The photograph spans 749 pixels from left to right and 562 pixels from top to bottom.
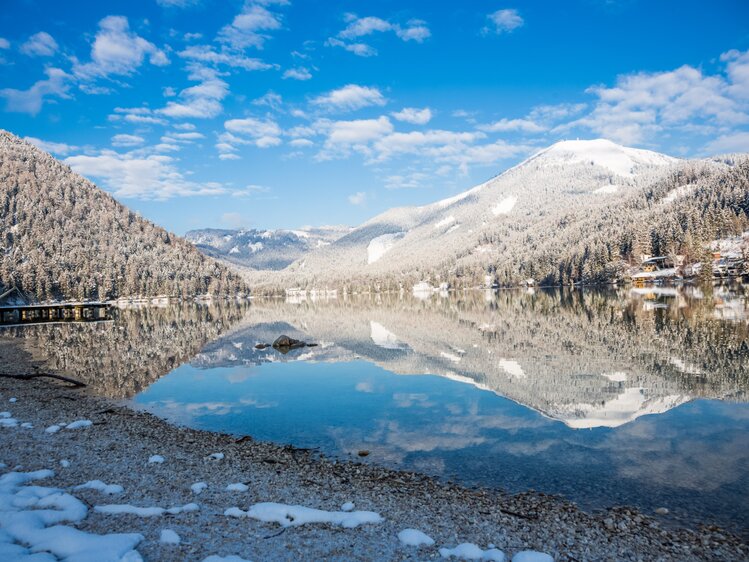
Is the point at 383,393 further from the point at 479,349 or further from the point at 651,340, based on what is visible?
the point at 651,340

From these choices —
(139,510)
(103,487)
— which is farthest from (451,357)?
(139,510)

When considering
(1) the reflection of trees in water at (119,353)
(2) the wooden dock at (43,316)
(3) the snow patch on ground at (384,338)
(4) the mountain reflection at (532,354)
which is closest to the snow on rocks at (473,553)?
(4) the mountain reflection at (532,354)

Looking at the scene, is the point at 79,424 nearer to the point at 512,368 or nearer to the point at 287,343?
the point at 512,368

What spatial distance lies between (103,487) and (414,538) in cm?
834

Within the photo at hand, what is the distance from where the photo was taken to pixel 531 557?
30.2 feet

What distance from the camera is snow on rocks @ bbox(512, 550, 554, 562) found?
359 inches

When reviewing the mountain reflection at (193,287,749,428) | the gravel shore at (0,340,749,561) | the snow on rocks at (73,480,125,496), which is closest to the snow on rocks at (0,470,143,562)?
the gravel shore at (0,340,749,561)

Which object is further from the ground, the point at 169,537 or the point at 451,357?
the point at 169,537

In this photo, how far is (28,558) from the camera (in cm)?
800

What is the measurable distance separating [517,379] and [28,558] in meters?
24.6

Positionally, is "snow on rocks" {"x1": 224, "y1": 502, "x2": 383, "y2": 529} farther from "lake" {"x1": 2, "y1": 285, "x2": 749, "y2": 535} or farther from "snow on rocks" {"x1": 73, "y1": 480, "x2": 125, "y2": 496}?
"lake" {"x1": 2, "y1": 285, "x2": 749, "y2": 535}

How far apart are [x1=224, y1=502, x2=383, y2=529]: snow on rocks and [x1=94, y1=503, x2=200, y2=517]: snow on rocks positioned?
109cm

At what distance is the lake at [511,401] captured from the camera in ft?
46.9

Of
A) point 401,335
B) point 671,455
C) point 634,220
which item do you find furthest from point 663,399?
point 634,220
